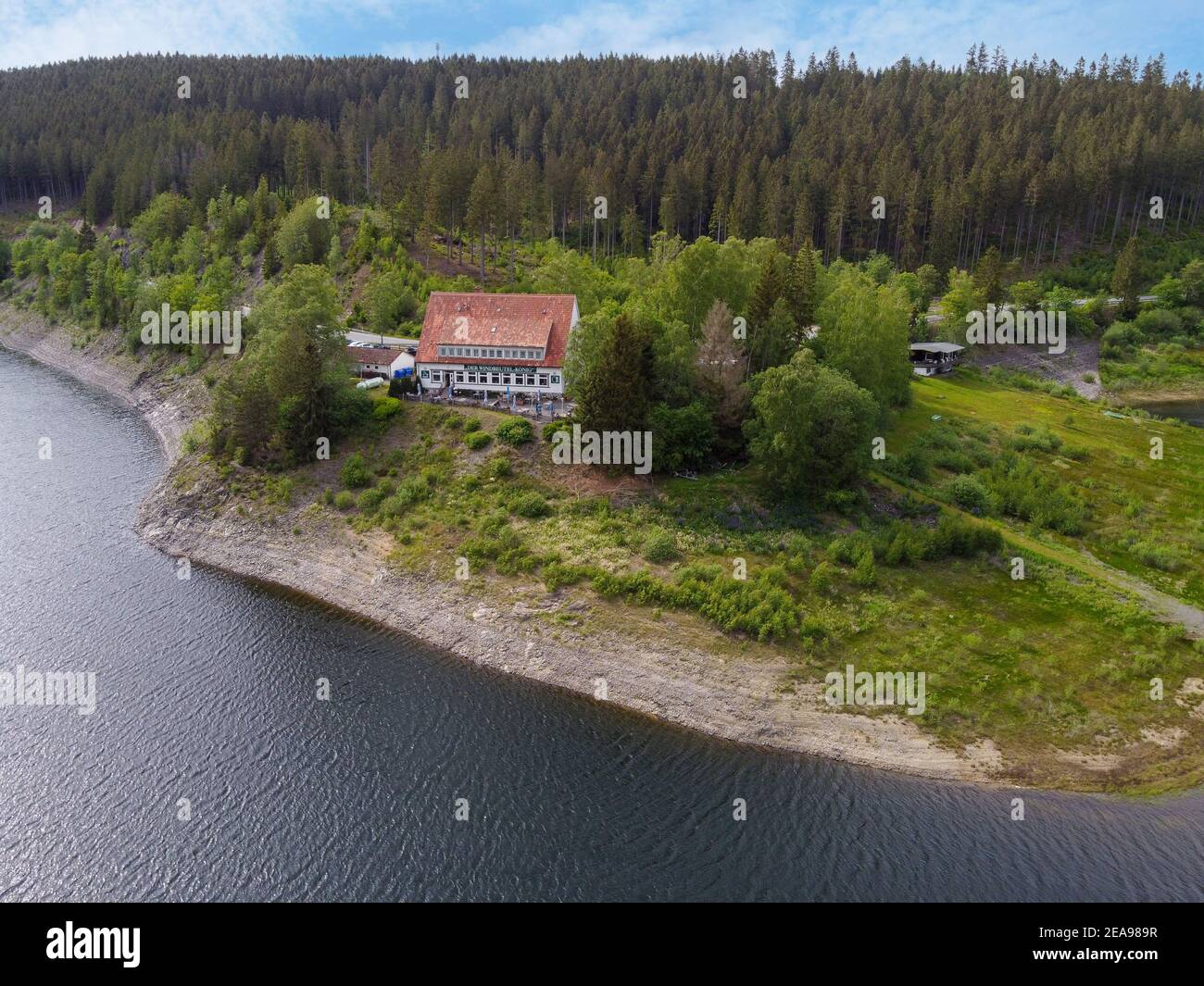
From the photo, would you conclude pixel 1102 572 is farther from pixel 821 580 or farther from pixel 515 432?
pixel 515 432

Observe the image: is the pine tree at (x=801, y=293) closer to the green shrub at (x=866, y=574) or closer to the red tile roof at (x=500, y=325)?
the red tile roof at (x=500, y=325)

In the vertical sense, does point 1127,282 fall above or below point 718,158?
below

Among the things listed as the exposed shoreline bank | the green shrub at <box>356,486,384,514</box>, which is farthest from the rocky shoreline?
the green shrub at <box>356,486,384,514</box>

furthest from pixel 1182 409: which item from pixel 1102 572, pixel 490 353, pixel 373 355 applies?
pixel 373 355

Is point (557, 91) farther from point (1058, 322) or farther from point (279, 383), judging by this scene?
point (279, 383)

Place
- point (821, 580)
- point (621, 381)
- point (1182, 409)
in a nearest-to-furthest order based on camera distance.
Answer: point (821, 580) → point (621, 381) → point (1182, 409)

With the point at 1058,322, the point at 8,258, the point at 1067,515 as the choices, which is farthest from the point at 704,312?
the point at 8,258
